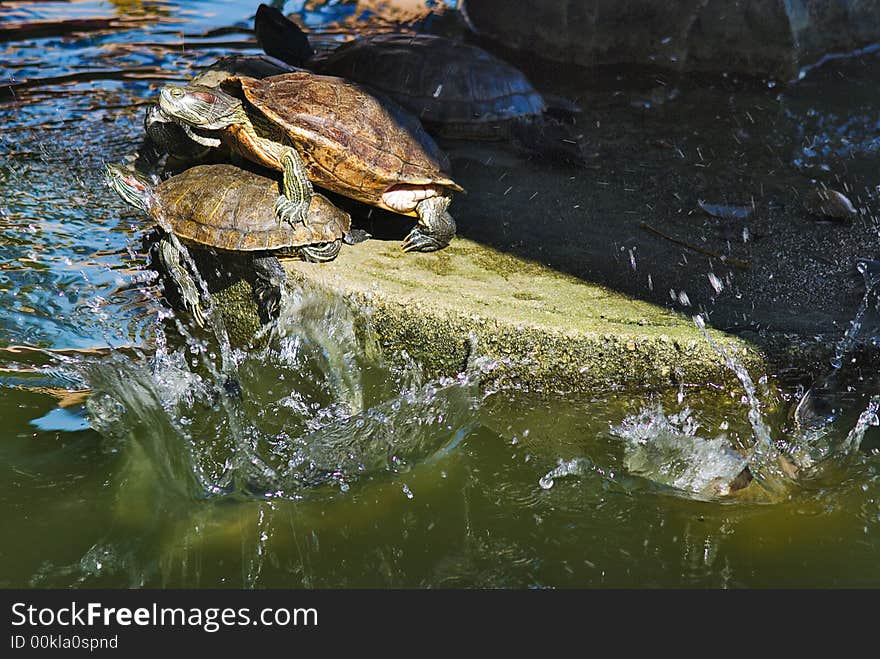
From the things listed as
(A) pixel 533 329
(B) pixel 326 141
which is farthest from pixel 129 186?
(A) pixel 533 329

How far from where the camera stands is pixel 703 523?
10.2 ft

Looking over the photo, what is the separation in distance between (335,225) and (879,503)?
2266mm

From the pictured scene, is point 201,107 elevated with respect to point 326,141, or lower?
elevated

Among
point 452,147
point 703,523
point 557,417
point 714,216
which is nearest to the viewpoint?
point 703,523

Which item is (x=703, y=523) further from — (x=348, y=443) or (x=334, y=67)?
(x=334, y=67)

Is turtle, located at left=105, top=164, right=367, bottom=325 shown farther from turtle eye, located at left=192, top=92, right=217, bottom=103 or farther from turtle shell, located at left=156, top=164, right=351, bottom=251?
turtle eye, located at left=192, top=92, right=217, bottom=103

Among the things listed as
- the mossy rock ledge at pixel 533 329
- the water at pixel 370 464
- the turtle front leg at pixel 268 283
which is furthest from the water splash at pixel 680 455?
the turtle front leg at pixel 268 283

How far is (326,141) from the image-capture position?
3850 mm

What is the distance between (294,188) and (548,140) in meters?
1.75

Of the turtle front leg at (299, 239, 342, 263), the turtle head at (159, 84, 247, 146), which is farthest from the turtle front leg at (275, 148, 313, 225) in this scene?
the turtle head at (159, 84, 247, 146)

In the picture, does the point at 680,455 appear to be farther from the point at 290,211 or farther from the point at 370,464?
the point at 290,211

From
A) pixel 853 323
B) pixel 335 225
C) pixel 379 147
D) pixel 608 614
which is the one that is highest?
pixel 379 147

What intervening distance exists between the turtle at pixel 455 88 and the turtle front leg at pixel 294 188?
5.07 feet

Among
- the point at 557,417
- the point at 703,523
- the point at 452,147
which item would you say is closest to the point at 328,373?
the point at 557,417
